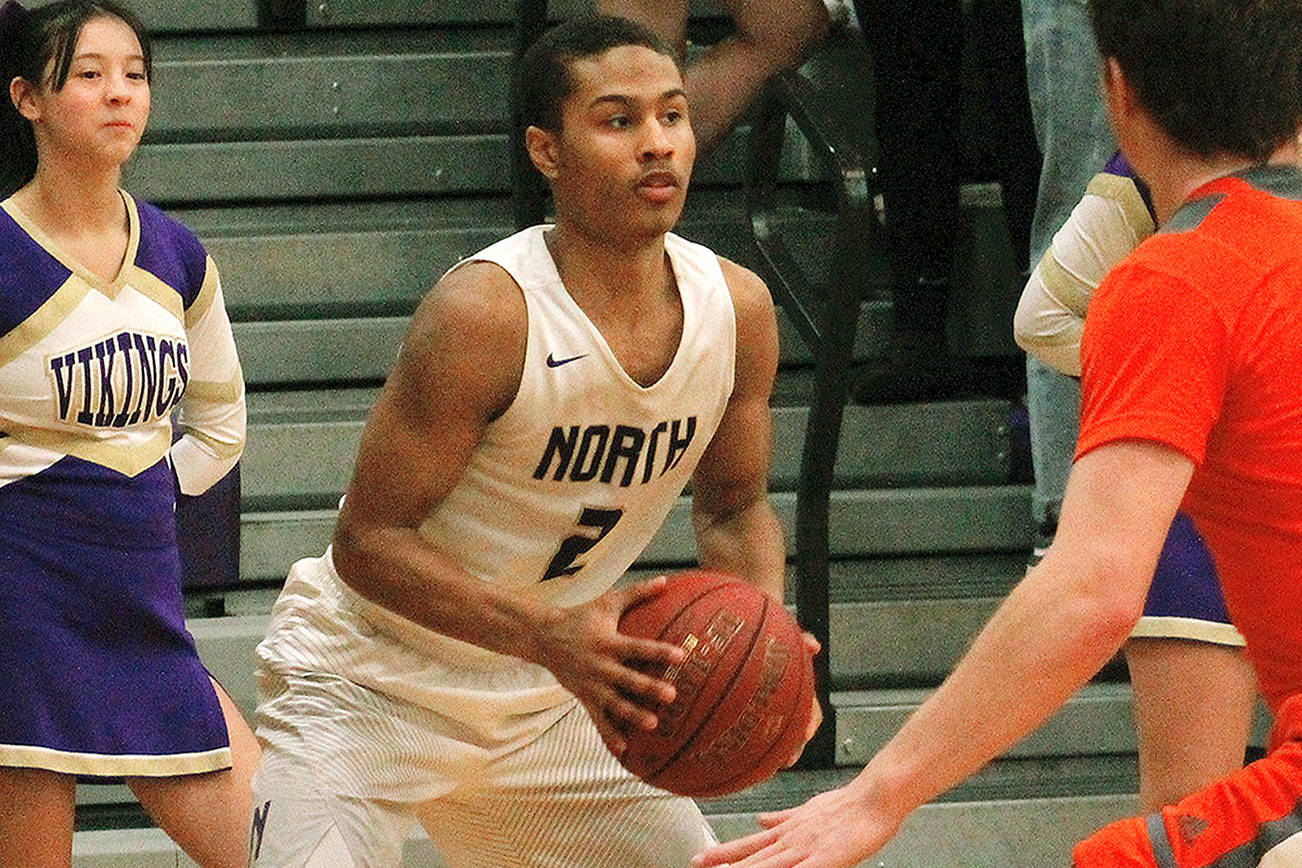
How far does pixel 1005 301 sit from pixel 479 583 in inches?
116

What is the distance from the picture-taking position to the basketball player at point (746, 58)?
15.9ft

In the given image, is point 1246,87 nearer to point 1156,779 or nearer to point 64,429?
point 1156,779

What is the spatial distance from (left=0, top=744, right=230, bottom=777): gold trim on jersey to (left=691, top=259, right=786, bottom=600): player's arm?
3.24 feet

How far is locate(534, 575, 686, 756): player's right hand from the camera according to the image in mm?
2633

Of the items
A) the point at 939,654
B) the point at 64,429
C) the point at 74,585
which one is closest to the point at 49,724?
the point at 74,585

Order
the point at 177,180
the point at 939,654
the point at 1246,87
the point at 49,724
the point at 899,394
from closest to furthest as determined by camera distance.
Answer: the point at 1246,87, the point at 49,724, the point at 939,654, the point at 899,394, the point at 177,180

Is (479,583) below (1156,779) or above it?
above

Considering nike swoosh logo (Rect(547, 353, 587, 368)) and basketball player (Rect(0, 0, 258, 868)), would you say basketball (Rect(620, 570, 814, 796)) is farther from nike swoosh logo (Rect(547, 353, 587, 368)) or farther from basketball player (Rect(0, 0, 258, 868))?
basketball player (Rect(0, 0, 258, 868))

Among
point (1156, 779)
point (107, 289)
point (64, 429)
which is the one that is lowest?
point (1156, 779)

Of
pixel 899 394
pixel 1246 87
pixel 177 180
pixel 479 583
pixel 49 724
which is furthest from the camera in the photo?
pixel 177 180

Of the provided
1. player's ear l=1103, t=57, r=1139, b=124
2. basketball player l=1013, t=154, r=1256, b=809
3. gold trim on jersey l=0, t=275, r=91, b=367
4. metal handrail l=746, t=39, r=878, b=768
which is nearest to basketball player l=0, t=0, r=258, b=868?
gold trim on jersey l=0, t=275, r=91, b=367

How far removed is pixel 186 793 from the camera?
3.56 metres

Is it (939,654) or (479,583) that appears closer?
(479,583)

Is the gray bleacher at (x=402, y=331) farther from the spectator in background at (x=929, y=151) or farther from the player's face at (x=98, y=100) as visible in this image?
the player's face at (x=98, y=100)
